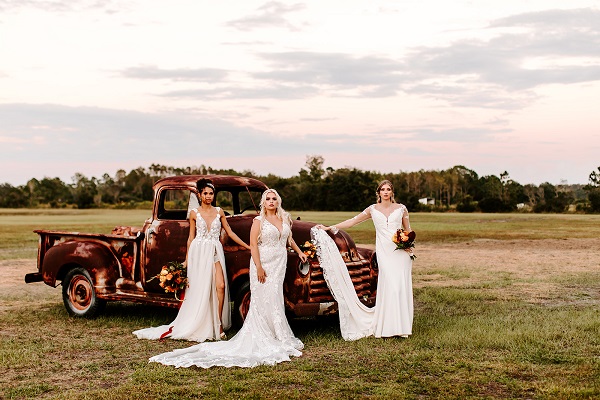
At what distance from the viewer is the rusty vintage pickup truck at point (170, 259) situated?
388 inches

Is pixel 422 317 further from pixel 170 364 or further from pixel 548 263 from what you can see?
pixel 548 263

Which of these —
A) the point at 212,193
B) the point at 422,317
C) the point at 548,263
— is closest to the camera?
the point at 212,193

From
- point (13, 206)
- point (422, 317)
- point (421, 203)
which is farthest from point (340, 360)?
point (13, 206)

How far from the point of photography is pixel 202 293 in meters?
10.0

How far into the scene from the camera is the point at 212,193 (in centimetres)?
1018

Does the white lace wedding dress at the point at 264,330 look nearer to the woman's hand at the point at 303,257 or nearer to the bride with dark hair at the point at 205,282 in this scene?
the woman's hand at the point at 303,257

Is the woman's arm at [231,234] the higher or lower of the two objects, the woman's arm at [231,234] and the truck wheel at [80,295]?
the higher

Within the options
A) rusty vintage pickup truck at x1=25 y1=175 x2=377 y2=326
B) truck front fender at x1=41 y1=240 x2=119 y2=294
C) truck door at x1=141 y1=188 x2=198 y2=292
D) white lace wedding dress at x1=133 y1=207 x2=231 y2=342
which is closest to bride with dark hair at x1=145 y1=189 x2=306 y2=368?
rusty vintage pickup truck at x1=25 y1=175 x2=377 y2=326

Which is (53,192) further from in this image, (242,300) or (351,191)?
(242,300)

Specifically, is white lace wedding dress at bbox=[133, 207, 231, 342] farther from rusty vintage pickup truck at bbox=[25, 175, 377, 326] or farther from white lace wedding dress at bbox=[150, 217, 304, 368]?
white lace wedding dress at bbox=[150, 217, 304, 368]

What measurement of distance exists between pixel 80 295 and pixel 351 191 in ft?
258

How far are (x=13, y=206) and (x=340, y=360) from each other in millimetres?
108353

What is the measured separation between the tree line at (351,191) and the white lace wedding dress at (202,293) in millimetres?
67489

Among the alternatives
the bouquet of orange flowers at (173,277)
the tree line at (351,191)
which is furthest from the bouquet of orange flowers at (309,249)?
the tree line at (351,191)
